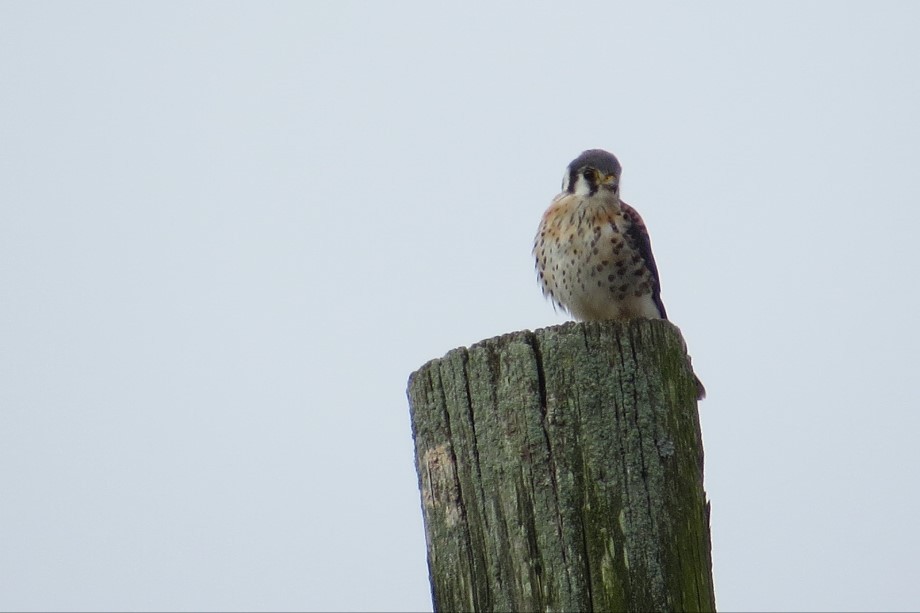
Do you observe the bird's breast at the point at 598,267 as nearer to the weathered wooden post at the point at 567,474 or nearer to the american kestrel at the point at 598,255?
the american kestrel at the point at 598,255

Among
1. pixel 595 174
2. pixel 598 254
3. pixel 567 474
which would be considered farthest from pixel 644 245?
pixel 567 474

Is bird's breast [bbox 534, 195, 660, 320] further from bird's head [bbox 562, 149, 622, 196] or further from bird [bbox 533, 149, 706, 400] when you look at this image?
bird's head [bbox 562, 149, 622, 196]

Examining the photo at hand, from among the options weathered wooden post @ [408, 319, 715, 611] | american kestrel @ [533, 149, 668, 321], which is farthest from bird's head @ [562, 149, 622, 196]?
weathered wooden post @ [408, 319, 715, 611]

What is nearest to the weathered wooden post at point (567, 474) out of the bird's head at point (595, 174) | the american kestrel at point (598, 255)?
the american kestrel at point (598, 255)

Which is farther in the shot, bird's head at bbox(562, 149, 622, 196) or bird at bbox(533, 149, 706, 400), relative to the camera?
bird's head at bbox(562, 149, 622, 196)

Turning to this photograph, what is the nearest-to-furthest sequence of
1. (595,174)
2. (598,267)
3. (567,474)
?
1. (567,474)
2. (598,267)
3. (595,174)

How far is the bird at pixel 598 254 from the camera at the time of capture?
524 centimetres

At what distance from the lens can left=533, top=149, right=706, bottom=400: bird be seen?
524cm

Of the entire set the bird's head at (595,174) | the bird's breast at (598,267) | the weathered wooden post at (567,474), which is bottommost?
the weathered wooden post at (567,474)

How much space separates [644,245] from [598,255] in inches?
10.3

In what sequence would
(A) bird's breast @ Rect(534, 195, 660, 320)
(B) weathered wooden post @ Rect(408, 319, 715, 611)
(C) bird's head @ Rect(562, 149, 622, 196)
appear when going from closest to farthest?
(B) weathered wooden post @ Rect(408, 319, 715, 611) < (A) bird's breast @ Rect(534, 195, 660, 320) < (C) bird's head @ Rect(562, 149, 622, 196)

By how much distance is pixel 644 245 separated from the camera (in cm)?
534

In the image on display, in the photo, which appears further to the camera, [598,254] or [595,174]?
[595,174]

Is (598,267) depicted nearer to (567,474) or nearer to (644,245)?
(644,245)
